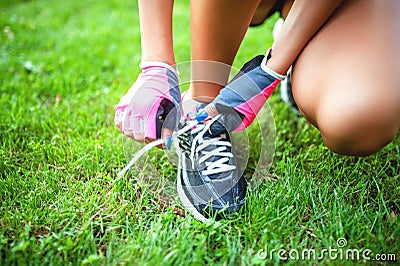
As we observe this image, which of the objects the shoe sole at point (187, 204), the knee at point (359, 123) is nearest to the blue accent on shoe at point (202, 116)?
the shoe sole at point (187, 204)

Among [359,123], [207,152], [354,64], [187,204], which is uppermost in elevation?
[354,64]

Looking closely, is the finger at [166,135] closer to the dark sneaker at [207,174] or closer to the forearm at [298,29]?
the dark sneaker at [207,174]

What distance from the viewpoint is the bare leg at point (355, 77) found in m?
0.89

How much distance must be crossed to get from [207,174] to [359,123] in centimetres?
41

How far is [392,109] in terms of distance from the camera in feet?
2.93

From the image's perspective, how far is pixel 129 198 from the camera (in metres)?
1.11

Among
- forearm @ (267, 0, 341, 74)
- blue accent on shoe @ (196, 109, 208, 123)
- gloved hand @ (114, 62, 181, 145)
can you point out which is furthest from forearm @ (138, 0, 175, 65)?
forearm @ (267, 0, 341, 74)

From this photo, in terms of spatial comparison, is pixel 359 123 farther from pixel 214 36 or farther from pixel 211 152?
pixel 214 36

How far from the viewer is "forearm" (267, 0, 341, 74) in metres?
0.99

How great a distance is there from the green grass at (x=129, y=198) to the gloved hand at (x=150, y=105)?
0.64 ft

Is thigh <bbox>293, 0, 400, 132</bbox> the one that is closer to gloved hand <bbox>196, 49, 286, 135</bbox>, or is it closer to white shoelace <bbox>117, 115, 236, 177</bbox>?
gloved hand <bbox>196, 49, 286, 135</bbox>

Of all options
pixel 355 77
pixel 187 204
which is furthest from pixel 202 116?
pixel 355 77

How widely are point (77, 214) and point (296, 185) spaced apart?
1.92 feet

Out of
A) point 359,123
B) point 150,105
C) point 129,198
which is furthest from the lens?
point 129,198
